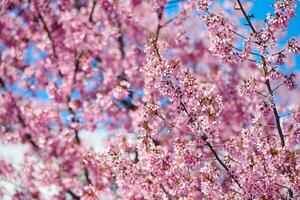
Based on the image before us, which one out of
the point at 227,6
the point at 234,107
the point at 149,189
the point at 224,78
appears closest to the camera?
the point at 149,189

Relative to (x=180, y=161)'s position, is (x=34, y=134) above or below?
above

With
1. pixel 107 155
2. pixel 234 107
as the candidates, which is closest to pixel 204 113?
pixel 107 155

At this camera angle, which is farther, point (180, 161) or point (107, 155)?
point (107, 155)

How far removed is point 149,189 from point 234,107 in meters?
7.13

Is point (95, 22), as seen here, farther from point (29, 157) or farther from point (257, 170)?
point (257, 170)

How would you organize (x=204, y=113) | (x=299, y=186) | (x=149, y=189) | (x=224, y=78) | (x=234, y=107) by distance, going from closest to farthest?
(x=299, y=186) < (x=204, y=113) < (x=149, y=189) < (x=234, y=107) < (x=224, y=78)

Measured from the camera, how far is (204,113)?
7.39m

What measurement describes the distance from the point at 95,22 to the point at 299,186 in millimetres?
9728

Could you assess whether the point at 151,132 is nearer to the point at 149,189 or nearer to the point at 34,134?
the point at 149,189

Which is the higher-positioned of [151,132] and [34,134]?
[34,134]

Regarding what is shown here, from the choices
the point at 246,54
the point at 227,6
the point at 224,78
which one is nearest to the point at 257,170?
the point at 246,54

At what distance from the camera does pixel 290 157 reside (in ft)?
Result: 23.2

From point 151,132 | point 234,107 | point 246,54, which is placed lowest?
point 151,132

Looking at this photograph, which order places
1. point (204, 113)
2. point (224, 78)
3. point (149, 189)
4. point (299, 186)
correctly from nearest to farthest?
→ point (299, 186), point (204, 113), point (149, 189), point (224, 78)
